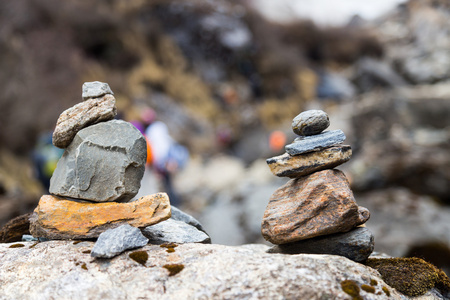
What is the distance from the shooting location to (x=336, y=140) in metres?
5.24

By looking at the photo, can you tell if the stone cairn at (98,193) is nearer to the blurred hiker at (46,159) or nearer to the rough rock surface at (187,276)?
the rough rock surface at (187,276)

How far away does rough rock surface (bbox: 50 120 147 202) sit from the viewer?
17.4ft

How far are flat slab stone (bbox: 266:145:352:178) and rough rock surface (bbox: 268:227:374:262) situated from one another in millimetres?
1047

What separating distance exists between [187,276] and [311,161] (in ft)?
8.12

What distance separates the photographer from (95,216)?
17.5ft

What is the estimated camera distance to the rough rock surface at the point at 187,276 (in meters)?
4.03

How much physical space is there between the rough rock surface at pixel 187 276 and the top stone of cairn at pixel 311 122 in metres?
1.93

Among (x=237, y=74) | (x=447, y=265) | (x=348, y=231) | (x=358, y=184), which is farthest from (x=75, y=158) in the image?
(x=237, y=74)

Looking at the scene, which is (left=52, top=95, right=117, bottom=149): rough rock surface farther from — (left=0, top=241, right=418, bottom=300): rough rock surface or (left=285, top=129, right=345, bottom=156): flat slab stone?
(left=285, top=129, right=345, bottom=156): flat slab stone

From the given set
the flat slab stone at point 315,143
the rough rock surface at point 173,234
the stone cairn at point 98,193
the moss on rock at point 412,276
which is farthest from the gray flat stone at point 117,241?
the moss on rock at point 412,276

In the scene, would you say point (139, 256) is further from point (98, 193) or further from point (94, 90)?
point (94, 90)

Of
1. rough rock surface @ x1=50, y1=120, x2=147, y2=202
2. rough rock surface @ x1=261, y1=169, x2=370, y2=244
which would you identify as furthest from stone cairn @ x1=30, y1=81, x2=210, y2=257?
rough rock surface @ x1=261, y1=169, x2=370, y2=244

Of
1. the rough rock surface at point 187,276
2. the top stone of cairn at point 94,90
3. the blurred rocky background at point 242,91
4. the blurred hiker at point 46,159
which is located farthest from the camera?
the blurred rocky background at point 242,91

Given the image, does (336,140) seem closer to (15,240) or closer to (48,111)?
(15,240)
